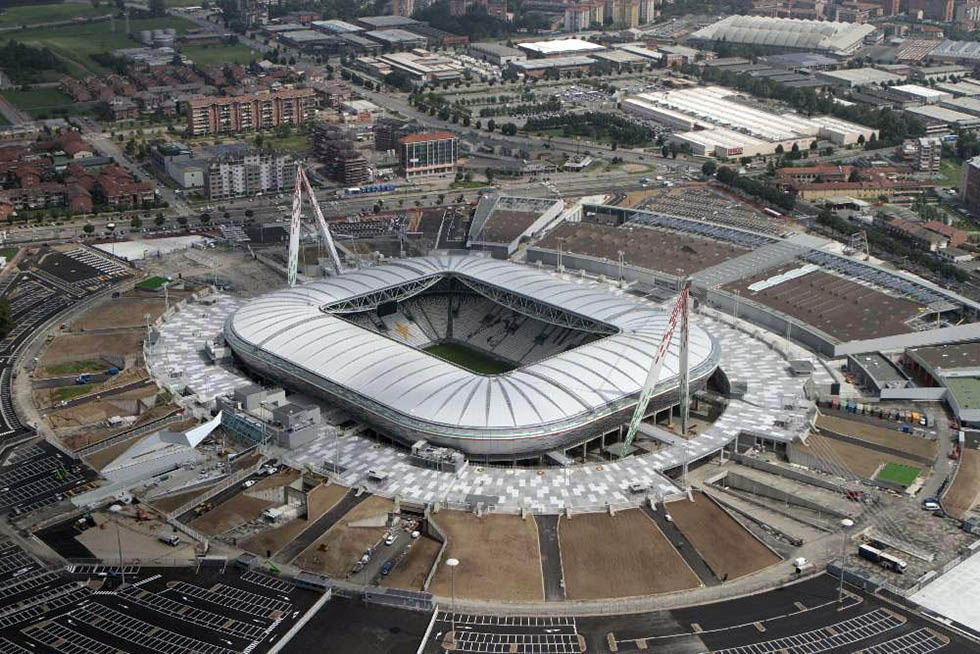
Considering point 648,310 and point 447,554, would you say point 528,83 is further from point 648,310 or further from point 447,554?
point 447,554

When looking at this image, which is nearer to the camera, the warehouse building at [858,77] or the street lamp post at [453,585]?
the street lamp post at [453,585]

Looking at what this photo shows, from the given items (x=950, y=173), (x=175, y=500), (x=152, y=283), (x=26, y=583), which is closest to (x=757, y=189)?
(x=950, y=173)

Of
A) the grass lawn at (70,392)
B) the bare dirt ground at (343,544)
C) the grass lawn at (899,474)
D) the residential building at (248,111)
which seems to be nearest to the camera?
the bare dirt ground at (343,544)

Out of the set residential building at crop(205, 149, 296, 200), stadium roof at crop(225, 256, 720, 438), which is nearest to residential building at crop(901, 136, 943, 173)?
stadium roof at crop(225, 256, 720, 438)

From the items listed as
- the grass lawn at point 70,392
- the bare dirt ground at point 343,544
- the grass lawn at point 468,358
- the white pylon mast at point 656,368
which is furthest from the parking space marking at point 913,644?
the grass lawn at point 70,392

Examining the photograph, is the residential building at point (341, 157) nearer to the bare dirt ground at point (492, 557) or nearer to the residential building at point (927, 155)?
the residential building at point (927, 155)

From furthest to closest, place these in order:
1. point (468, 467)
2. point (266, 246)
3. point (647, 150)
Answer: point (647, 150)
point (266, 246)
point (468, 467)

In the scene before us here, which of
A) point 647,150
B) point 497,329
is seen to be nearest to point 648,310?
point 497,329
